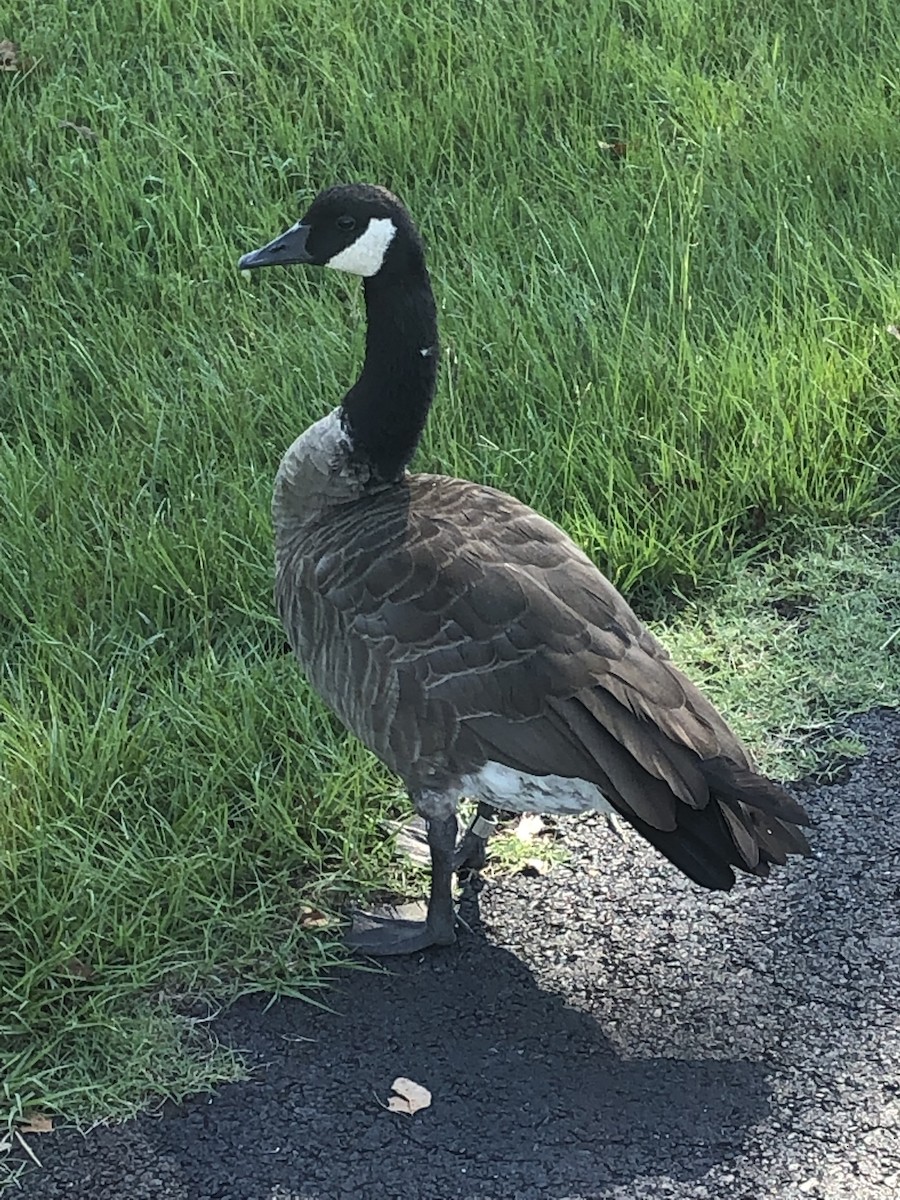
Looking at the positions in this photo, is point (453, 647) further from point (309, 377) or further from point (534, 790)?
point (309, 377)

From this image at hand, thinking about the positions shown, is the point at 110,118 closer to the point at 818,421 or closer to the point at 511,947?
the point at 818,421

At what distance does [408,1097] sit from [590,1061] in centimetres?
38

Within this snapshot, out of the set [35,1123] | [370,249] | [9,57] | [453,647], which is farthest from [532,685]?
[9,57]

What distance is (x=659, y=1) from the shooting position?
6320mm

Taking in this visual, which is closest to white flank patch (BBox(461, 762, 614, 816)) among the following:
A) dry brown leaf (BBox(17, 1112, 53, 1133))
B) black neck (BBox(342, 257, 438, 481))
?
black neck (BBox(342, 257, 438, 481))

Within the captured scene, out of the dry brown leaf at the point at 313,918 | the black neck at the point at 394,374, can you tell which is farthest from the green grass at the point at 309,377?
the black neck at the point at 394,374

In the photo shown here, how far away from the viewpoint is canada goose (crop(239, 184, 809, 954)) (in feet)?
9.34

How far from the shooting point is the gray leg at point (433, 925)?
3.12 meters

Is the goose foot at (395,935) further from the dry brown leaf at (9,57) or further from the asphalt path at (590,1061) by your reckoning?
the dry brown leaf at (9,57)

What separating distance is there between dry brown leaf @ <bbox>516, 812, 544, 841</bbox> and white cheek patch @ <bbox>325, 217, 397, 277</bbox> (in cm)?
137

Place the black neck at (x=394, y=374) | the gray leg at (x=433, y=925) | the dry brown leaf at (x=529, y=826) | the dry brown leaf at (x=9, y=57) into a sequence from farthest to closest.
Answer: the dry brown leaf at (x=9, y=57)
the dry brown leaf at (x=529, y=826)
the black neck at (x=394, y=374)
the gray leg at (x=433, y=925)

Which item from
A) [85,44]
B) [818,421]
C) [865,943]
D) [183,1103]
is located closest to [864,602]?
[818,421]

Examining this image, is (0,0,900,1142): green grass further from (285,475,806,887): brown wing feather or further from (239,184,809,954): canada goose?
(285,475,806,887): brown wing feather

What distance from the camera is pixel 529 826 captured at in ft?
11.6
